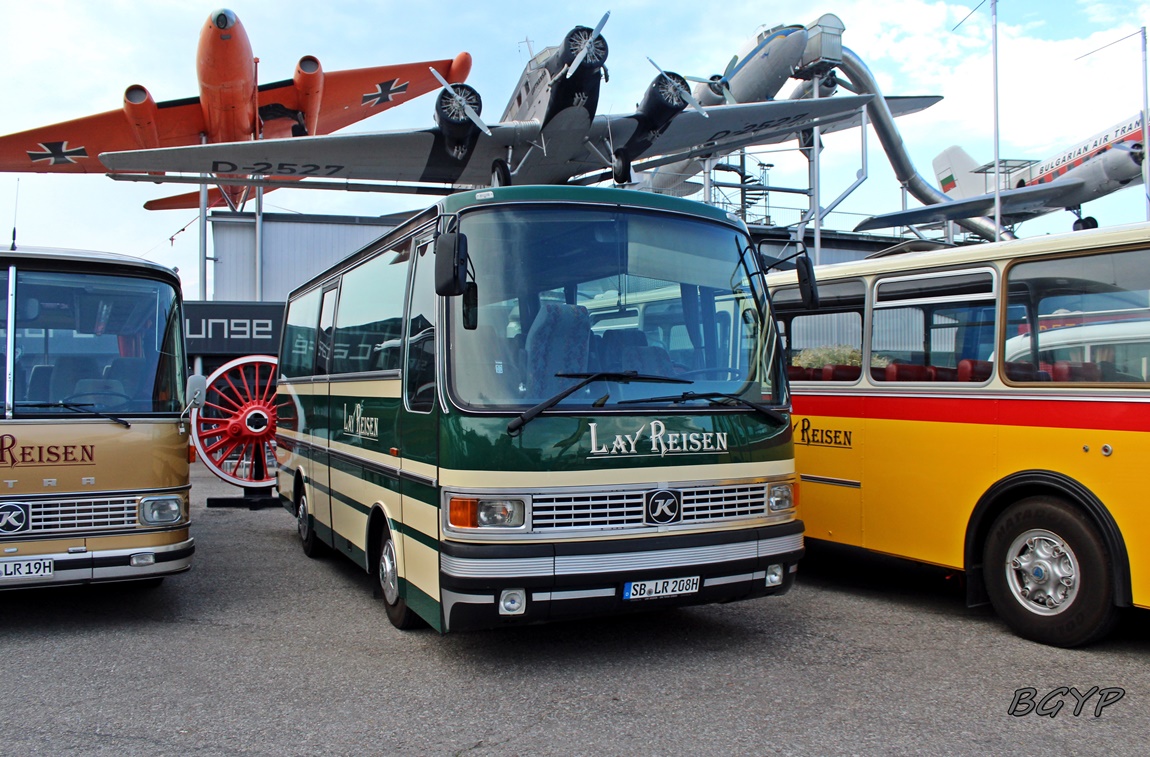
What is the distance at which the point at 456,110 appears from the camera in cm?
1839

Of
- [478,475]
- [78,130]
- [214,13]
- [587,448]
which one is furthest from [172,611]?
[78,130]

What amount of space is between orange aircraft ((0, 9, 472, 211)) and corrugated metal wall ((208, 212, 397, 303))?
4.56 ft

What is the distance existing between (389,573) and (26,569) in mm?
2306

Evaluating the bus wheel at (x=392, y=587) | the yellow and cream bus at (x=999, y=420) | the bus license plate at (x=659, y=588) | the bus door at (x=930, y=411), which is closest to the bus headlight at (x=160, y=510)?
the bus wheel at (x=392, y=587)

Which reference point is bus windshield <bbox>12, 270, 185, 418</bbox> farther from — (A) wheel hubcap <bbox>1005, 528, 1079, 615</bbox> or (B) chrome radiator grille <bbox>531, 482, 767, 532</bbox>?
(A) wheel hubcap <bbox>1005, 528, 1079, 615</bbox>

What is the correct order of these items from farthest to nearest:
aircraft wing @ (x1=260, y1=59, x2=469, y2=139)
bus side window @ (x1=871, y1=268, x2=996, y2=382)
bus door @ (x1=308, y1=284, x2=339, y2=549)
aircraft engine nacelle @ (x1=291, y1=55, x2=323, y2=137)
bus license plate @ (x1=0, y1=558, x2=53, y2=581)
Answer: aircraft wing @ (x1=260, y1=59, x2=469, y2=139), aircraft engine nacelle @ (x1=291, y1=55, x2=323, y2=137), bus door @ (x1=308, y1=284, x2=339, y2=549), bus side window @ (x1=871, y1=268, x2=996, y2=382), bus license plate @ (x1=0, y1=558, x2=53, y2=581)

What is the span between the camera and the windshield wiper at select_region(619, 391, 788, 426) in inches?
208

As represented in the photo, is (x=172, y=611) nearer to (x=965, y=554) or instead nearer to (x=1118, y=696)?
(x=965, y=554)

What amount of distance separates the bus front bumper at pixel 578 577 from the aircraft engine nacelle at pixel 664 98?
15.6 metres

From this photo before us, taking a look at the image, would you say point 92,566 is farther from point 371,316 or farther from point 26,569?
point 371,316

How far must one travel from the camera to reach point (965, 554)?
6.35m

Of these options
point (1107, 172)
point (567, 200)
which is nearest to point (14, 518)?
point (567, 200)

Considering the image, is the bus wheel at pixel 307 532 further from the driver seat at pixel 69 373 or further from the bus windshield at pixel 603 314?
the bus windshield at pixel 603 314

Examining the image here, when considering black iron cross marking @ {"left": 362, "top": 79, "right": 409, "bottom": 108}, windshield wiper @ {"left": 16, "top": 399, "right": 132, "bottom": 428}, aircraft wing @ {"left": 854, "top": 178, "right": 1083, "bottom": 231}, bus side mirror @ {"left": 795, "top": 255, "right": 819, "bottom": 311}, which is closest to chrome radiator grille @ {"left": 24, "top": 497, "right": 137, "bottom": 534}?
windshield wiper @ {"left": 16, "top": 399, "right": 132, "bottom": 428}
